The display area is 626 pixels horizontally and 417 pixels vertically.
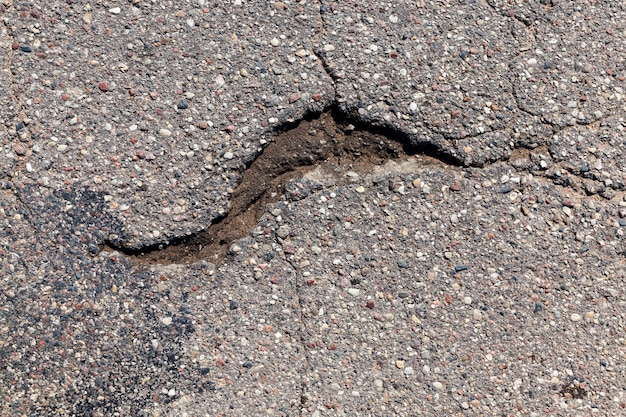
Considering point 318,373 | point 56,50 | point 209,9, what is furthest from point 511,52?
point 56,50

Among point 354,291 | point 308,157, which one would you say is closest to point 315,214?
point 308,157

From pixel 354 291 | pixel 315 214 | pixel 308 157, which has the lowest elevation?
pixel 354 291

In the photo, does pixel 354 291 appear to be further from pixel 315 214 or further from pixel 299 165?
pixel 299 165

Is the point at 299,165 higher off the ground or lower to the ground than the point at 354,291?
higher

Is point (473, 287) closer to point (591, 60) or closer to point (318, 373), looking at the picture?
point (318, 373)

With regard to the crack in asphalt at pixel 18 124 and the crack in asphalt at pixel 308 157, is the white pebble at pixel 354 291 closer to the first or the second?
the crack in asphalt at pixel 308 157

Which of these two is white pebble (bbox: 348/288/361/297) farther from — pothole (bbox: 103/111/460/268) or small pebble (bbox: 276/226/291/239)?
pothole (bbox: 103/111/460/268)
